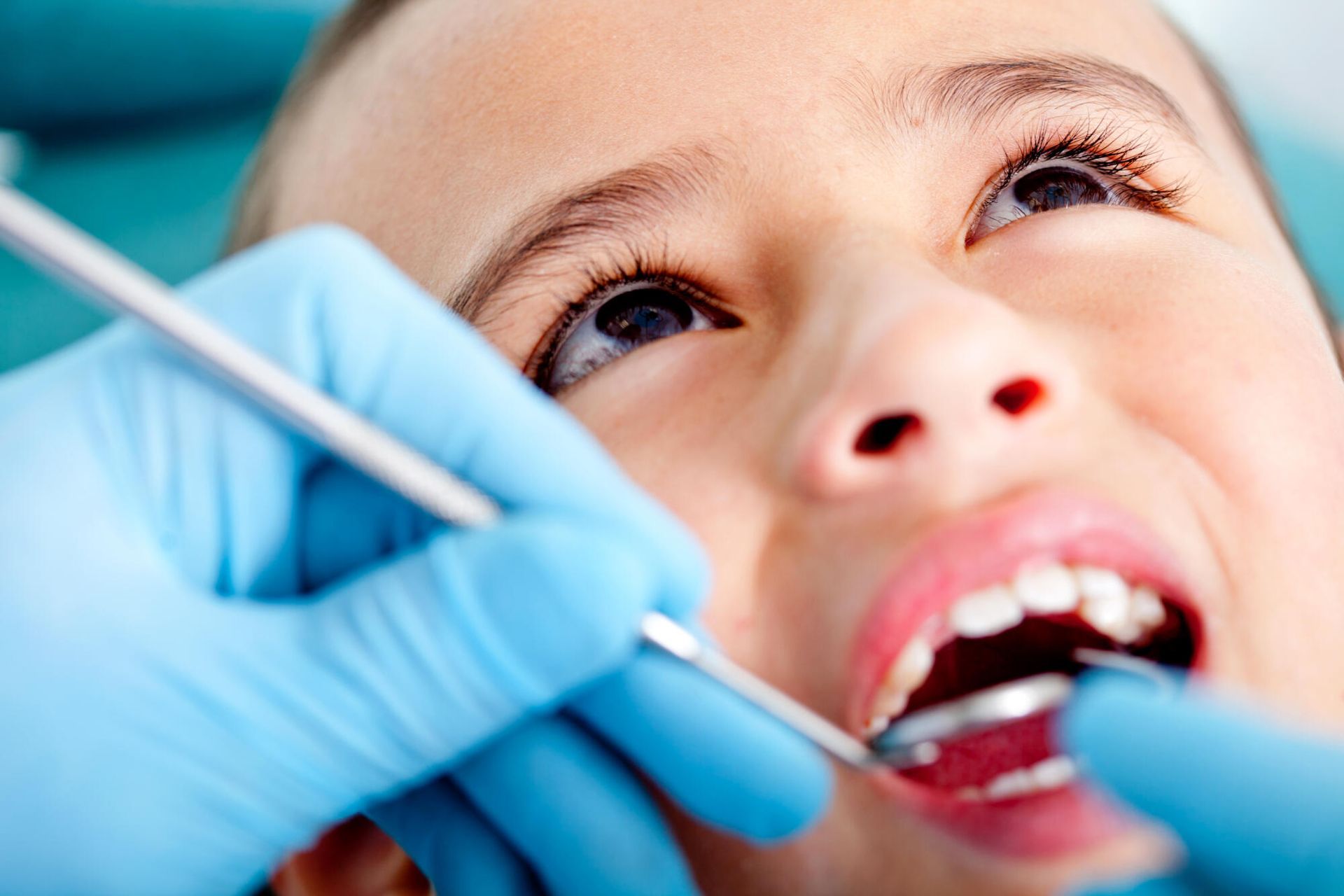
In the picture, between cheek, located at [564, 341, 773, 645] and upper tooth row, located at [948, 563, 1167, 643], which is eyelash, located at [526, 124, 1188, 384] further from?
upper tooth row, located at [948, 563, 1167, 643]

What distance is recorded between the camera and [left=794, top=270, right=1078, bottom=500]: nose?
694mm

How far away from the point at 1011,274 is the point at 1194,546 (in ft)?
0.88

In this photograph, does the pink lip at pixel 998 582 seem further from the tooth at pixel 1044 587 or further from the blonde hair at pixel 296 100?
the blonde hair at pixel 296 100

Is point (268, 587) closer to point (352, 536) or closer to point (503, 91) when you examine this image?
point (352, 536)

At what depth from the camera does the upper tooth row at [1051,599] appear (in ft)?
2.40

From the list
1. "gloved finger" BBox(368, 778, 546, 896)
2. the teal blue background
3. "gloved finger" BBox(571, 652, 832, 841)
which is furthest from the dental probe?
the teal blue background

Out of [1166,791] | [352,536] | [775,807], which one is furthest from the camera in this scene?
[352,536]

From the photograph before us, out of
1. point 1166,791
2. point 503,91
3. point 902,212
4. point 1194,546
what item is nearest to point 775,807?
point 1166,791

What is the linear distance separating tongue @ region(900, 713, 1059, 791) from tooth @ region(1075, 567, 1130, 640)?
0.31 ft

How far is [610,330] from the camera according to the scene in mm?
1025

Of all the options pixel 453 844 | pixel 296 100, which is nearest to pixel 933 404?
pixel 453 844

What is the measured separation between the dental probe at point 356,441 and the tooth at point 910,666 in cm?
5

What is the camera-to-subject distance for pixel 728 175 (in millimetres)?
884

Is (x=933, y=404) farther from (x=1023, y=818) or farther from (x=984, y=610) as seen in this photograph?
(x=1023, y=818)
